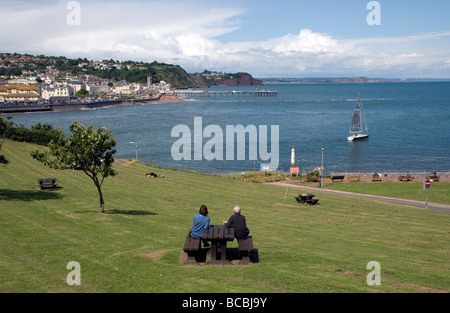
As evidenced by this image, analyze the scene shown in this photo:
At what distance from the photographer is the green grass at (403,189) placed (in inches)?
1190

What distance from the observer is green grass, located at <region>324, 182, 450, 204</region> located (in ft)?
99.2

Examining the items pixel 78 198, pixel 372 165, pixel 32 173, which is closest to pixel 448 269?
pixel 78 198

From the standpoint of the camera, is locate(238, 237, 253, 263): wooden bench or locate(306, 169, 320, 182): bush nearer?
locate(238, 237, 253, 263): wooden bench

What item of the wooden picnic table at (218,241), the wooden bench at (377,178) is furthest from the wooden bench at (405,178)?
the wooden picnic table at (218,241)

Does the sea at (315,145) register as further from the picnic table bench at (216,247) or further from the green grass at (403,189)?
the picnic table bench at (216,247)

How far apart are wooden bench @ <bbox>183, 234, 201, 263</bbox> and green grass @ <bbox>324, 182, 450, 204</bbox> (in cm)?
2427

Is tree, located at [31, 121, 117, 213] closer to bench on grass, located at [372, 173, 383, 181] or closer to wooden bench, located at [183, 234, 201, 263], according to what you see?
wooden bench, located at [183, 234, 201, 263]

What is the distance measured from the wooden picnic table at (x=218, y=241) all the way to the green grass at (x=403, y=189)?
23672mm

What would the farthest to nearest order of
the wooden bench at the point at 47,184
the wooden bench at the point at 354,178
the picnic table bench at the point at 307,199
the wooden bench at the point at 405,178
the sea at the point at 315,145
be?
the sea at the point at 315,145 → the wooden bench at the point at 354,178 → the wooden bench at the point at 405,178 → the picnic table bench at the point at 307,199 → the wooden bench at the point at 47,184

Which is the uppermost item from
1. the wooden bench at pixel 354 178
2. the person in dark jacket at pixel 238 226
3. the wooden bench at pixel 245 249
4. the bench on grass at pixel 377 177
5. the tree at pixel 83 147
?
the tree at pixel 83 147

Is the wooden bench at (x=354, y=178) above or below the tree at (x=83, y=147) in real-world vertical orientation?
below

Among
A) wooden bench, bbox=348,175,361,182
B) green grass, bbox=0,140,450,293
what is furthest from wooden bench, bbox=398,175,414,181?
green grass, bbox=0,140,450,293

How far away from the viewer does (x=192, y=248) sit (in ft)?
34.3
